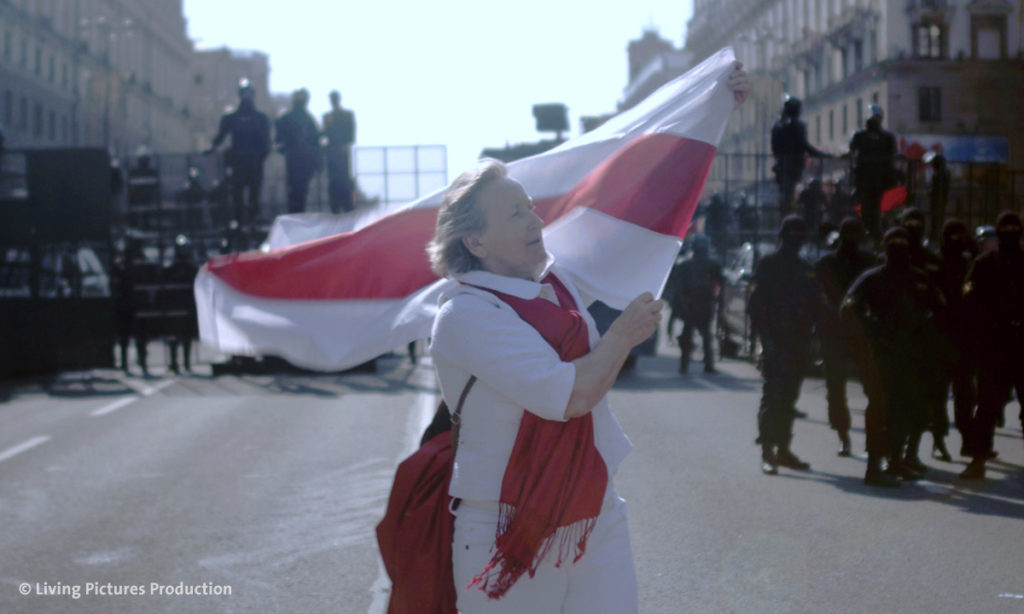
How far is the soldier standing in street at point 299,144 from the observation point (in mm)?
19016

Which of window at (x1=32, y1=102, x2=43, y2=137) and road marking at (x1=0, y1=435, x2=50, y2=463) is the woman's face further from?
window at (x1=32, y1=102, x2=43, y2=137)

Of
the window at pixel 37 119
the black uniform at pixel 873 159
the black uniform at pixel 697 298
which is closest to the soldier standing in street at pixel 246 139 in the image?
the black uniform at pixel 697 298

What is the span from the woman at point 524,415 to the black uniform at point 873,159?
13.8 metres

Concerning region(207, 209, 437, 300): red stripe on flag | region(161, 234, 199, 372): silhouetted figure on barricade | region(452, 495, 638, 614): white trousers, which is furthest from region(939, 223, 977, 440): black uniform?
region(161, 234, 199, 372): silhouetted figure on barricade

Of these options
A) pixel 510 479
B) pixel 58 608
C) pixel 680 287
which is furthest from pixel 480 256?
pixel 680 287

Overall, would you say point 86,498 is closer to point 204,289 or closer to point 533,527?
point 204,289

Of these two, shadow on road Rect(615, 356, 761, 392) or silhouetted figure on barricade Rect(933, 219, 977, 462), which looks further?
shadow on road Rect(615, 356, 761, 392)

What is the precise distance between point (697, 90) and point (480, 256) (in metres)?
1.27

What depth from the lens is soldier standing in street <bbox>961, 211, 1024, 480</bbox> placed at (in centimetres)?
948

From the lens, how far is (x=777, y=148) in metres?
16.5

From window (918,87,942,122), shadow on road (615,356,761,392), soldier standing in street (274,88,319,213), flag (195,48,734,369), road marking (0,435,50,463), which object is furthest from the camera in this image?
window (918,87,942,122)

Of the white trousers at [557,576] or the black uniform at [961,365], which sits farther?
the black uniform at [961,365]

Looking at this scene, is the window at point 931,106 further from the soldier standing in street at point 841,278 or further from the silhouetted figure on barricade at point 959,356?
the soldier standing in street at point 841,278

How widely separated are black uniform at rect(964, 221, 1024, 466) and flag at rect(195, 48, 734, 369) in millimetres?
6137
